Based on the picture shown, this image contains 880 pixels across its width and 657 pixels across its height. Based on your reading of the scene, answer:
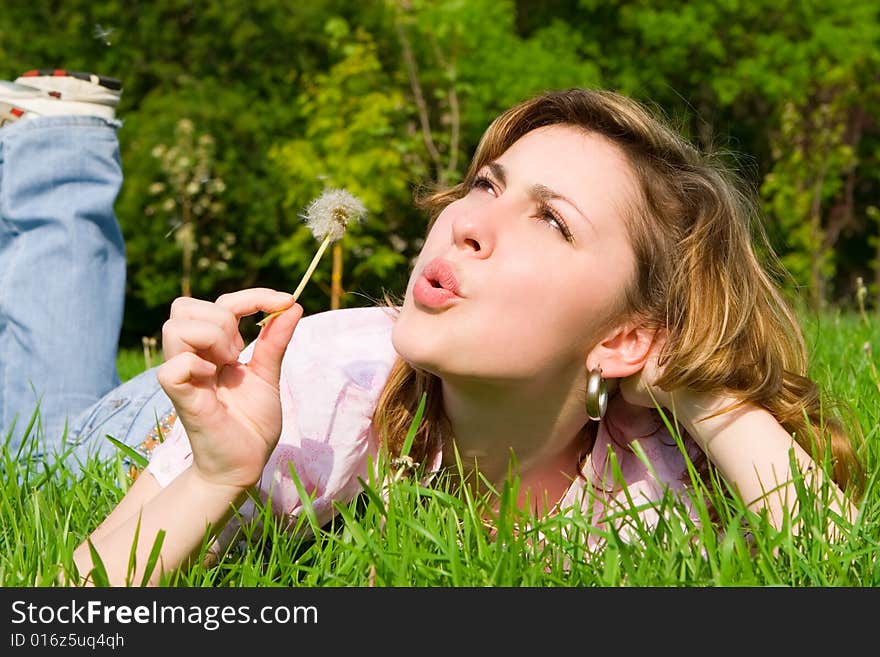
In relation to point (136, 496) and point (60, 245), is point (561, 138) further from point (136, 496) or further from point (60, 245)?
point (60, 245)

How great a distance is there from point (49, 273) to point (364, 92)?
8.11 metres

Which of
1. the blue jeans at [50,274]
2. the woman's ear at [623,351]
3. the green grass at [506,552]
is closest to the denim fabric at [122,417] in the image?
the blue jeans at [50,274]

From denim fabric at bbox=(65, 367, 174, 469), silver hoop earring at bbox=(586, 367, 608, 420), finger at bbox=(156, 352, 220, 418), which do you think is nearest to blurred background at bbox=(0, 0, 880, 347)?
denim fabric at bbox=(65, 367, 174, 469)

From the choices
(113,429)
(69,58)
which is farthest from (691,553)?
(69,58)

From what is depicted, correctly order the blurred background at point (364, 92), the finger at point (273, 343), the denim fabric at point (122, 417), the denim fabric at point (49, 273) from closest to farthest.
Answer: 1. the finger at point (273, 343)
2. the denim fabric at point (122, 417)
3. the denim fabric at point (49, 273)
4. the blurred background at point (364, 92)

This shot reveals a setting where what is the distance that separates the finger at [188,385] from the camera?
151cm

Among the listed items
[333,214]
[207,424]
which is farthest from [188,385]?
[333,214]

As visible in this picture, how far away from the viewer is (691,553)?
146 centimetres

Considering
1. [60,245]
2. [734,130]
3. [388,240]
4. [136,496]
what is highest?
[734,130]

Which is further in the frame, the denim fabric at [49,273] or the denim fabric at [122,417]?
the denim fabric at [49,273]

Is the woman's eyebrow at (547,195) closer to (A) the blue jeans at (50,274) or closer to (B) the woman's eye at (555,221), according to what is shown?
(B) the woman's eye at (555,221)

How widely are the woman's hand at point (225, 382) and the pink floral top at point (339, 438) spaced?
0.71 feet

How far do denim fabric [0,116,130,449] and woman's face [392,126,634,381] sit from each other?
136 cm

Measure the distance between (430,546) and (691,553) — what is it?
389 mm
